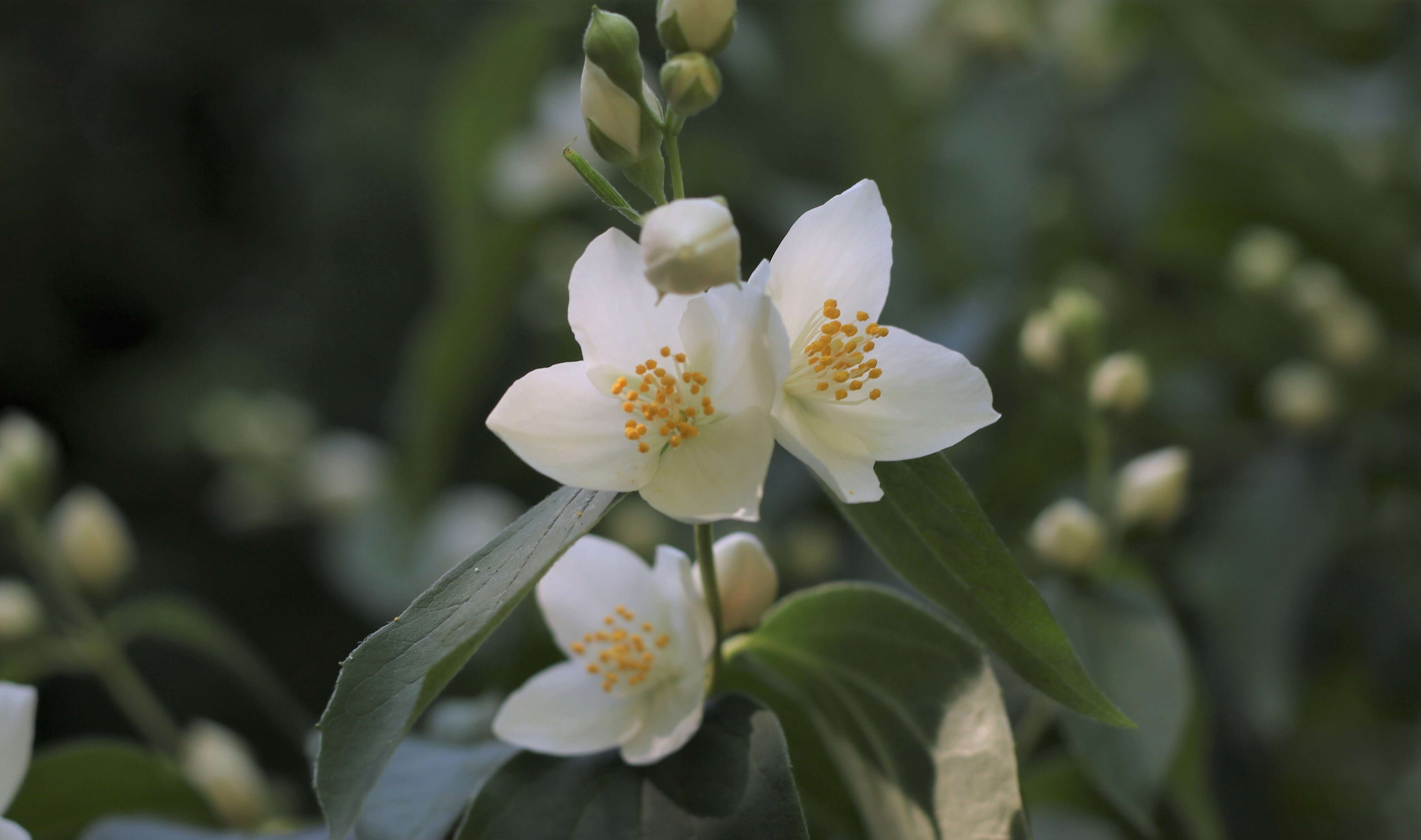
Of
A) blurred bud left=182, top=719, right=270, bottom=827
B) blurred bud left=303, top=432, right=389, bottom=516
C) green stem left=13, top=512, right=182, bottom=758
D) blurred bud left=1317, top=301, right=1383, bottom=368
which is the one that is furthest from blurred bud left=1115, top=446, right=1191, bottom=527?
blurred bud left=303, top=432, right=389, bottom=516

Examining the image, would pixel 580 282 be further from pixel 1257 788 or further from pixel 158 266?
pixel 158 266

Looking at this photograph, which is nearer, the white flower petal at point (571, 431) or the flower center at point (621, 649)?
the white flower petal at point (571, 431)

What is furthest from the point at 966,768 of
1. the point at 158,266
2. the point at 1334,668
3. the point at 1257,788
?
the point at 158,266

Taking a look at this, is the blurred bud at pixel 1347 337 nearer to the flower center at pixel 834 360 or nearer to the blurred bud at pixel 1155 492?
the blurred bud at pixel 1155 492

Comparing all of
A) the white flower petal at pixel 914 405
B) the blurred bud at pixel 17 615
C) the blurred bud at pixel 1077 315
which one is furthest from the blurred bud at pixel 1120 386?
the blurred bud at pixel 17 615

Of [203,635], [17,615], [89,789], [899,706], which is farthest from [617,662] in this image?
[17,615]

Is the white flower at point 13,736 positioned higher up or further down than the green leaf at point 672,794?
higher up

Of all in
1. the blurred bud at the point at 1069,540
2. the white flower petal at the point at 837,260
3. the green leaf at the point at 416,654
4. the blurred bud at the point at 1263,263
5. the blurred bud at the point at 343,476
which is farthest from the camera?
the blurred bud at the point at 343,476

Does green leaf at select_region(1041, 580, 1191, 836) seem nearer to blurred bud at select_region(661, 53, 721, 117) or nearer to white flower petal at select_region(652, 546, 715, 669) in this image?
white flower petal at select_region(652, 546, 715, 669)
